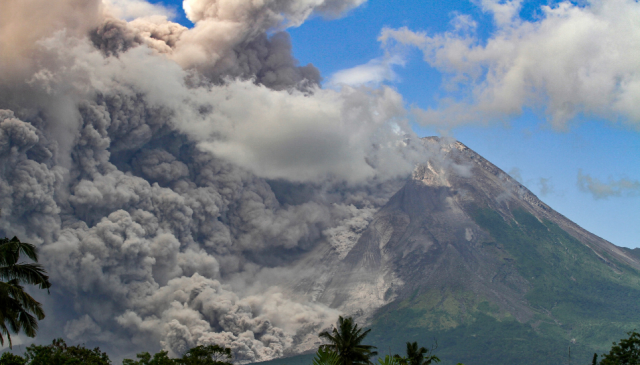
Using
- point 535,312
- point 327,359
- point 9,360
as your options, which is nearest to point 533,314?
point 535,312

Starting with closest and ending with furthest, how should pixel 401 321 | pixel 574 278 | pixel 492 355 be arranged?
pixel 492 355 → pixel 401 321 → pixel 574 278

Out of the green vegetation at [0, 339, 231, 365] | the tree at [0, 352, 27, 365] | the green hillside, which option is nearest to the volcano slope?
the green hillside

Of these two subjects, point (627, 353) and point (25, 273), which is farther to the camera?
point (627, 353)

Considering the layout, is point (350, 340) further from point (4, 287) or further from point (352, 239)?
point (352, 239)

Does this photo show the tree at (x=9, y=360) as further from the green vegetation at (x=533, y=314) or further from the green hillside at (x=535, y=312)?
the green hillside at (x=535, y=312)

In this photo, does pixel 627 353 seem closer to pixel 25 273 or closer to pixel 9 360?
pixel 9 360

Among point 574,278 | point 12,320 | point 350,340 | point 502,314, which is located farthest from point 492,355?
point 12,320

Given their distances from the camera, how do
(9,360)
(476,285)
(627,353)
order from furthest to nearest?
1. (476,285)
2. (627,353)
3. (9,360)

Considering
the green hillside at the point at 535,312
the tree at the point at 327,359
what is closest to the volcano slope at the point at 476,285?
the green hillside at the point at 535,312
